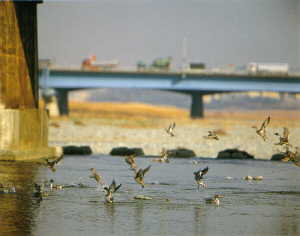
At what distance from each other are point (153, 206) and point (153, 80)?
11571 centimetres

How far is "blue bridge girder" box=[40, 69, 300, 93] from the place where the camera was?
132 meters

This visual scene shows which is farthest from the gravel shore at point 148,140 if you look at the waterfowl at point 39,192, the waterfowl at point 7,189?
the waterfowl at point 39,192

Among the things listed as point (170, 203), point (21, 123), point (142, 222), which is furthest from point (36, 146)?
point (142, 222)

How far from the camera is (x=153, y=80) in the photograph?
136 meters

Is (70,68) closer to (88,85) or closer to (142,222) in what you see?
(88,85)

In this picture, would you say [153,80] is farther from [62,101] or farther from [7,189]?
[7,189]

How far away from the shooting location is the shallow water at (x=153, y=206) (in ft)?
54.0

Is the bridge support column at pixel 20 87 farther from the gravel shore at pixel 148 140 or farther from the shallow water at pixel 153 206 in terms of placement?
the gravel shore at pixel 148 140

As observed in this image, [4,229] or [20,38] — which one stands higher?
[20,38]

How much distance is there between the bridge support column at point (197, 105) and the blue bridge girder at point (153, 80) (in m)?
17.7

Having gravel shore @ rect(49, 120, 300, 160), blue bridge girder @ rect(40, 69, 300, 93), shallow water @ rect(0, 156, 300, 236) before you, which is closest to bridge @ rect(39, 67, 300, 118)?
blue bridge girder @ rect(40, 69, 300, 93)

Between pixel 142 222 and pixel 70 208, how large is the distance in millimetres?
2713

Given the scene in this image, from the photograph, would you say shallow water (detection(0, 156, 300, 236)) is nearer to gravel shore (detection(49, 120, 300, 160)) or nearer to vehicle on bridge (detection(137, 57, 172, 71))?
gravel shore (detection(49, 120, 300, 160))

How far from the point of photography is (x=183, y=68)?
5379 inches
